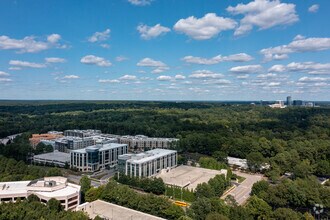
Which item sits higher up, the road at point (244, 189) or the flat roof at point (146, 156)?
the flat roof at point (146, 156)

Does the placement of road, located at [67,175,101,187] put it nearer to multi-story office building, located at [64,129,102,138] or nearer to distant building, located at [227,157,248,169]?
distant building, located at [227,157,248,169]

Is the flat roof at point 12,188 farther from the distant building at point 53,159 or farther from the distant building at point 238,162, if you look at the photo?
the distant building at point 238,162

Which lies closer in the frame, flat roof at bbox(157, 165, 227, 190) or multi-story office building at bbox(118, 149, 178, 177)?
flat roof at bbox(157, 165, 227, 190)

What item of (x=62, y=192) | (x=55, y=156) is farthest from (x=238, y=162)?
(x=55, y=156)

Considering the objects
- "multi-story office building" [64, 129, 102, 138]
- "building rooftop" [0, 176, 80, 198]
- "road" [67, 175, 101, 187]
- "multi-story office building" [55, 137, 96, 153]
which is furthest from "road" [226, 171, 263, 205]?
"multi-story office building" [64, 129, 102, 138]

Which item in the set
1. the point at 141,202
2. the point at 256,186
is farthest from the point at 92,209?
the point at 256,186

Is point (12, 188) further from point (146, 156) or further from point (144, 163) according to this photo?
point (146, 156)

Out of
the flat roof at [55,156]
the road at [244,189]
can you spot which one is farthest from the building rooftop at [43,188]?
the road at [244,189]
